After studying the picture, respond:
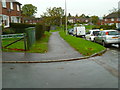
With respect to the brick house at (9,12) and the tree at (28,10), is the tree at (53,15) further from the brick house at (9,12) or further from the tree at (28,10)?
the brick house at (9,12)

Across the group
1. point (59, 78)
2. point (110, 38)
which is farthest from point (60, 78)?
point (110, 38)

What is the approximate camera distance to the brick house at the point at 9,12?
26922 mm

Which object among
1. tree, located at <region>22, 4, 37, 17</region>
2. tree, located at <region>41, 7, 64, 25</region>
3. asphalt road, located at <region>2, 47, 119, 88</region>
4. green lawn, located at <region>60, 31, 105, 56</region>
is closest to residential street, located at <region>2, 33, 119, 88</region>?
asphalt road, located at <region>2, 47, 119, 88</region>

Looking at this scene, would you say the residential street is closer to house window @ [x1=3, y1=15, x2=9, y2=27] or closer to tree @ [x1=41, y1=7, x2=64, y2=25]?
house window @ [x1=3, y1=15, x2=9, y2=27]

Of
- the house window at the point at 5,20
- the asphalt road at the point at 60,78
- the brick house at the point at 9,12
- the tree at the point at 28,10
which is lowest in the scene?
the asphalt road at the point at 60,78

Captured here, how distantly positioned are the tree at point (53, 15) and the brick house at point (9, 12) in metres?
36.8

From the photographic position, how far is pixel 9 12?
1186 inches

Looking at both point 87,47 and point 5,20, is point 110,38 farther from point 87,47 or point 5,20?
point 5,20

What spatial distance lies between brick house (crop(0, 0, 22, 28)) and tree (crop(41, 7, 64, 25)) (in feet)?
121

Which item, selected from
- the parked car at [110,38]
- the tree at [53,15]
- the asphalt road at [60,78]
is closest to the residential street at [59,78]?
the asphalt road at [60,78]

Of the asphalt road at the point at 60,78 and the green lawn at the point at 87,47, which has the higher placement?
the green lawn at the point at 87,47

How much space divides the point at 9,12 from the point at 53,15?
4345 centimetres

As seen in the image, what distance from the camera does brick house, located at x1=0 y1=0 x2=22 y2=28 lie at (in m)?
26.9

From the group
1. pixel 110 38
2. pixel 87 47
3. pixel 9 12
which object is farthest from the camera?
pixel 9 12
